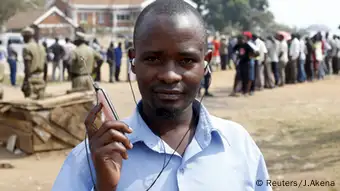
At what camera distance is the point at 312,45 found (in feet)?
56.8

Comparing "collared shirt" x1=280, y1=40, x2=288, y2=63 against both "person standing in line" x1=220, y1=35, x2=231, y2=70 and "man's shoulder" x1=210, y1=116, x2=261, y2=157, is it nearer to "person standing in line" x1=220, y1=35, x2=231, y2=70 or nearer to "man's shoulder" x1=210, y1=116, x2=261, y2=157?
"person standing in line" x1=220, y1=35, x2=231, y2=70

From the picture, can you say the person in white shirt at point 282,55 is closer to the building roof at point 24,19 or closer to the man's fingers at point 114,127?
the man's fingers at point 114,127

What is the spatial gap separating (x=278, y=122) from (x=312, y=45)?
759 cm

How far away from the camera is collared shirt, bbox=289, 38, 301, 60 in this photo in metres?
16.3

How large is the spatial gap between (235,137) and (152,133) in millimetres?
300

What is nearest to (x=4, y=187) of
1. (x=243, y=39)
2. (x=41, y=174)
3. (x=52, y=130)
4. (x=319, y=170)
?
(x=41, y=174)

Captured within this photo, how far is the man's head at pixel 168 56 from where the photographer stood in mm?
1789

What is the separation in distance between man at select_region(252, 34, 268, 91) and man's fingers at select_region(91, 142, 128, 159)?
41.4 ft

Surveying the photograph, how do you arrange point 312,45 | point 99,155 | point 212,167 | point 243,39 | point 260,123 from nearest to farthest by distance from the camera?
point 99,155 → point 212,167 → point 260,123 → point 243,39 → point 312,45

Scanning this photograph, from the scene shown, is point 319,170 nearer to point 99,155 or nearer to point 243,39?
point 99,155

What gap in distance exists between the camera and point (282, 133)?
9.39 metres

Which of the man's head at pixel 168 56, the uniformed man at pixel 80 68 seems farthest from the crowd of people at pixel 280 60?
the man's head at pixel 168 56

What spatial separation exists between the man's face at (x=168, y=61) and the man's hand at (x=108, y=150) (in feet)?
0.86

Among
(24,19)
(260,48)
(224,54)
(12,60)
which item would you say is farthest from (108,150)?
(24,19)
